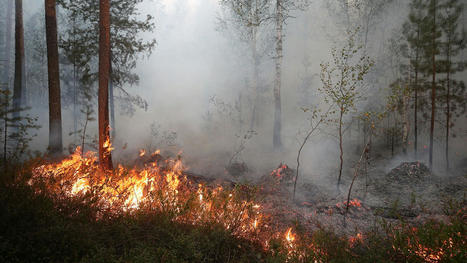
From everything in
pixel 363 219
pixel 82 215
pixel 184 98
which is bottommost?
pixel 363 219

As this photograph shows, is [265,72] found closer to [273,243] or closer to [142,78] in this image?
[142,78]

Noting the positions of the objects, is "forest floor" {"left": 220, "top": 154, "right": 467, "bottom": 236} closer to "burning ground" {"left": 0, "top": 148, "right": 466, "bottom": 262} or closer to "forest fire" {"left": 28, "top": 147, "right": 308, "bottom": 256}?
"burning ground" {"left": 0, "top": 148, "right": 466, "bottom": 262}

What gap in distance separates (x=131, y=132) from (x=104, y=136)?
12.9m

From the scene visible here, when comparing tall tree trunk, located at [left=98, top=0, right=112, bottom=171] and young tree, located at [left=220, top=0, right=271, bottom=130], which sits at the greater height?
young tree, located at [left=220, top=0, right=271, bottom=130]

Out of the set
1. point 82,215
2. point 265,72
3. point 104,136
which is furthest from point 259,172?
point 265,72

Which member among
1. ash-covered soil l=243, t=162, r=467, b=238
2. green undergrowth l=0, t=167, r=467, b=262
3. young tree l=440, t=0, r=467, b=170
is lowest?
ash-covered soil l=243, t=162, r=467, b=238

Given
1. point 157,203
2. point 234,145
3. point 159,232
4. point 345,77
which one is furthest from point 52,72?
point 345,77

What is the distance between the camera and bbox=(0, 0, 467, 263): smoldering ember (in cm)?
390

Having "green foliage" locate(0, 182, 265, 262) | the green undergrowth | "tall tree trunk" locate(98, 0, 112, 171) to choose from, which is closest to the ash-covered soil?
the green undergrowth

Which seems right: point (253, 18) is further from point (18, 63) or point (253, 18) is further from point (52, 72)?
point (18, 63)

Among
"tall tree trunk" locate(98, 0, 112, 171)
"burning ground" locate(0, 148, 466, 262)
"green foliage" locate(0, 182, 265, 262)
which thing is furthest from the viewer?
"tall tree trunk" locate(98, 0, 112, 171)

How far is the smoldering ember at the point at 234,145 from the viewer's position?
3898 mm

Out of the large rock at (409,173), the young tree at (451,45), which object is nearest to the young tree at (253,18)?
the young tree at (451,45)

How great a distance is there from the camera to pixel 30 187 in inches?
160
